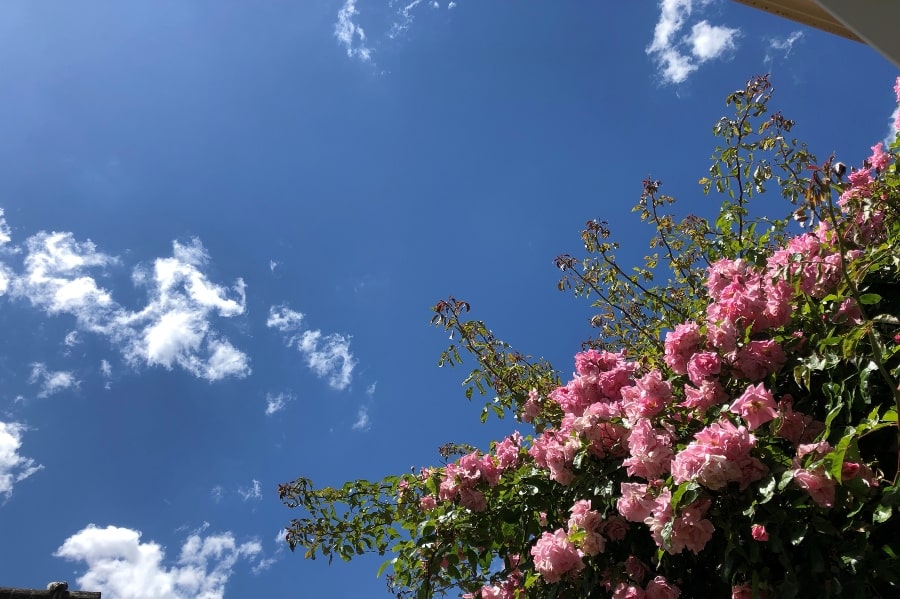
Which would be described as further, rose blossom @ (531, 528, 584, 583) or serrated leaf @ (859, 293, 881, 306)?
rose blossom @ (531, 528, 584, 583)

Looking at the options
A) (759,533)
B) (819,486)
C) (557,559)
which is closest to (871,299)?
(819,486)

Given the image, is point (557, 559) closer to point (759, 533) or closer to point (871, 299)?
point (759, 533)

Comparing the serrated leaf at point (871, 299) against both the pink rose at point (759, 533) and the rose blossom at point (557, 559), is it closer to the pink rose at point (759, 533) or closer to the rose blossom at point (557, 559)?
the pink rose at point (759, 533)

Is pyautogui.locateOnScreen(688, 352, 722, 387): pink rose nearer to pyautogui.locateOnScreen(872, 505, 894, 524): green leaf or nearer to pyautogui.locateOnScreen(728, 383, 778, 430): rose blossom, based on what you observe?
pyautogui.locateOnScreen(728, 383, 778, 430): rose blossom

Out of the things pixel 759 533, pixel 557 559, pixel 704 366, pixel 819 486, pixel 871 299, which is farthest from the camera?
pixel 557 559

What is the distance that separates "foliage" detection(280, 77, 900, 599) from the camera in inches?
71.7

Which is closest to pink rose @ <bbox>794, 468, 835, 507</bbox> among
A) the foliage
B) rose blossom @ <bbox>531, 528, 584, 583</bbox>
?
the foliage

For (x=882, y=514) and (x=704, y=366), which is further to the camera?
(x=704, y=366)

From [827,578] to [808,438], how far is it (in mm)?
460

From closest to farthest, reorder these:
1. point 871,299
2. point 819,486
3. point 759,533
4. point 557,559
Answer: point 819,486 < point 759,533 < point 871,299 < point 557,559

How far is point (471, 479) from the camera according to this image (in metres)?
3.10

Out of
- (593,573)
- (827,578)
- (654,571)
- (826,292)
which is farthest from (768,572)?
(826,292)

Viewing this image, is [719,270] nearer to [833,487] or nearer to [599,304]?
[833,487]

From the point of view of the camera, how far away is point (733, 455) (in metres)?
1.95
